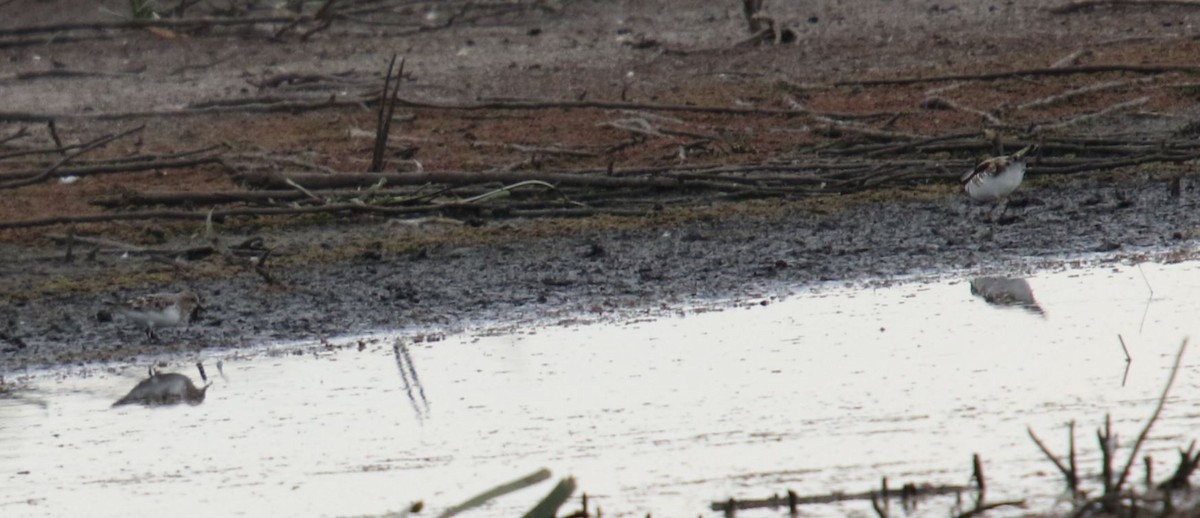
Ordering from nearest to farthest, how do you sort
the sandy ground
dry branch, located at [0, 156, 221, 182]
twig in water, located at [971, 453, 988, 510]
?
twig in water, located at [971, 453, 988, 510] → the sandy ground → dry branch, located at [0, 156, 221, 182]

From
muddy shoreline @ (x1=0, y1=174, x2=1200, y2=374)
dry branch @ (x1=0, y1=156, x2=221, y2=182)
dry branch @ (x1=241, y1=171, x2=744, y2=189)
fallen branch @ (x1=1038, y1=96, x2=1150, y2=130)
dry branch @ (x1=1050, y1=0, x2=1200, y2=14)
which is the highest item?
dry branch @ (x1=1050, y1=0, x2=1200, y2=14)

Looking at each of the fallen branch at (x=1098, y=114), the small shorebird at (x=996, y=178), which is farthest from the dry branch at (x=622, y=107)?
the small shorebird at (x=996, y=178)

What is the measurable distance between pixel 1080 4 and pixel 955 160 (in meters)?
5.11

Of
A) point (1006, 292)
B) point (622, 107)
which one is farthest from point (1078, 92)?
point (1006, 292)

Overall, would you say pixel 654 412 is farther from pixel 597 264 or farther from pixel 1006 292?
pixel 597 264

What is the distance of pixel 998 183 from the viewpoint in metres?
8.25

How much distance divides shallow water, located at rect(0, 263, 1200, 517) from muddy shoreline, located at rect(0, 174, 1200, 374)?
1.27ft

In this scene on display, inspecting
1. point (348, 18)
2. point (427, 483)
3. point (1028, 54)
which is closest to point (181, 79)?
point (348, 18)

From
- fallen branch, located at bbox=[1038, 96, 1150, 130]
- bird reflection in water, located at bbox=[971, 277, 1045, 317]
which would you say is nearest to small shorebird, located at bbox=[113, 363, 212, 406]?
bird reflection in water, located at bbox=[971, 277, 1045, 317]

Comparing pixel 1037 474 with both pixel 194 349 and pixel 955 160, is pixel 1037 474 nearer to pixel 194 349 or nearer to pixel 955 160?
pixel 194 349

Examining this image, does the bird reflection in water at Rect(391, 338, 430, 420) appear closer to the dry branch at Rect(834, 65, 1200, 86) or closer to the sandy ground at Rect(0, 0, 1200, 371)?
the sandy ground at Rect(0, 0, 1200, 371)

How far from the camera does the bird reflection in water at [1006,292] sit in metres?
7.01

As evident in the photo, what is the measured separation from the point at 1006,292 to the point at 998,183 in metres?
1.19

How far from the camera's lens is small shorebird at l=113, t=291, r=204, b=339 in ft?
22.7
